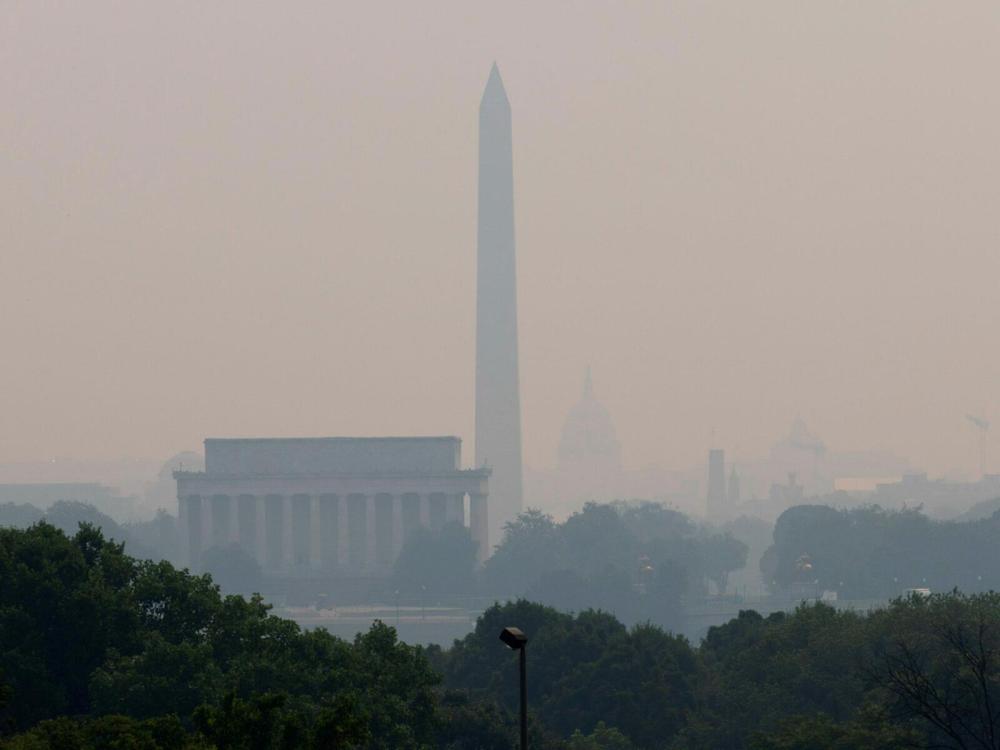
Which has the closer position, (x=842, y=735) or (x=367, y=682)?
(x=367, y=682)

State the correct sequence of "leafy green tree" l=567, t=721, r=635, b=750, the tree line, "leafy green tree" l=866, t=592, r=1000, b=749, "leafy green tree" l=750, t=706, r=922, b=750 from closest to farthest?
the tree line < "leafy green tree" l=750, t=706, r=922, b=750 < "leafy green tree" l=866, t=592, r=1000, b=749 < "leafy green tree" l=567, t=721, r=635, b=750

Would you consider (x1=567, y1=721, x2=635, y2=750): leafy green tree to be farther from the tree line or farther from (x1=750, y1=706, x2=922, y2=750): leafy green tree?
(x1=750, y1=706, x2=922, y2=750): leafy green tree

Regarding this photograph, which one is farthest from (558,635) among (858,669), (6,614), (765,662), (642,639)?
(6,614)

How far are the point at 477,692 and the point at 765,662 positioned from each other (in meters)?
13.4

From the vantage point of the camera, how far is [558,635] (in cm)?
10406

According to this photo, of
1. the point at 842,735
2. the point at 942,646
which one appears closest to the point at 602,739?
the point at 942,646

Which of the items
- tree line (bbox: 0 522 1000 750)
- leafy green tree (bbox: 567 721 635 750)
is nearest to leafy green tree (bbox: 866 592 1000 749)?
tree line (bbox: 0 522 1000 750)

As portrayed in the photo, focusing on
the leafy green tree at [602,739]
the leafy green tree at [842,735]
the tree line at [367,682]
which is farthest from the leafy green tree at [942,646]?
the leafy green tree at [602,739]

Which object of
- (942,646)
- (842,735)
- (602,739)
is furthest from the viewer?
(602,739)

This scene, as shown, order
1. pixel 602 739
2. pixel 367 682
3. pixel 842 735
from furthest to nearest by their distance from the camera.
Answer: pixel 602 739, pixel 842 735, pixel 367 682

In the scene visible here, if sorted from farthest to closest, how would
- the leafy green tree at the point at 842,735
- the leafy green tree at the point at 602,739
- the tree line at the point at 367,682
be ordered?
the leafy green tree at the point at 602,739, the leafy green tree at the point at 842,735, the tree line at the point at 367,682

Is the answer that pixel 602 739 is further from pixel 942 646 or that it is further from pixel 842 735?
pixel 842 735

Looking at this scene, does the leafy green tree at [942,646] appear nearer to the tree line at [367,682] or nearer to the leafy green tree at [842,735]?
the tree line at [367,682]

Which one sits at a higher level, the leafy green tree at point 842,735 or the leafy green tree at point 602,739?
the leafy green tree at point 602,739
